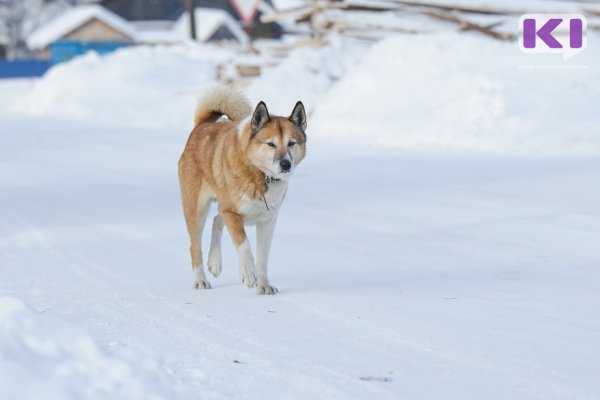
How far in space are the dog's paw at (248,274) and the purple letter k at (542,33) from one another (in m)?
13.0

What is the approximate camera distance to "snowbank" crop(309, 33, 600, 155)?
51.1ft

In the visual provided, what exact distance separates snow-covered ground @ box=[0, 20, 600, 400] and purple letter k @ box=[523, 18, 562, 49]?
1.84 ft

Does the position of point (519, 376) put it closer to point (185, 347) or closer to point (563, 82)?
point (185, 347)

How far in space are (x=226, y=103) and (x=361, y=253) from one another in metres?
1.71

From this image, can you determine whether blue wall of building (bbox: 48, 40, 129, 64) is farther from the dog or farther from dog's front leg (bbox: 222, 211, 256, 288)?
dog's front leg (bbox: 222, 211, 256, 288)

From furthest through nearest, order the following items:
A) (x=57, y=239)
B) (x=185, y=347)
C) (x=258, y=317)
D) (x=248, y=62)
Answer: (x=248, y=62)
(x=57, y=239)
(x=258, y=317)
(x=185, y=347)

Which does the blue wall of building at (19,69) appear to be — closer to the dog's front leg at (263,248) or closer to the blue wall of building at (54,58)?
the blue wall of building at (54,58)

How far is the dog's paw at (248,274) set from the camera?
684 centimetres

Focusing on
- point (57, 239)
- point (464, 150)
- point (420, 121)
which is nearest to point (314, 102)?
point (420, 121)

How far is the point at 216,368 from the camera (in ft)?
16.1

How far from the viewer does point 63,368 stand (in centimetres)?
424

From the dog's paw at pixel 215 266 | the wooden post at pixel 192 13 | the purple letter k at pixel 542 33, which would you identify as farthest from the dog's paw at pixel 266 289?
the wooden post at pixel 192 13

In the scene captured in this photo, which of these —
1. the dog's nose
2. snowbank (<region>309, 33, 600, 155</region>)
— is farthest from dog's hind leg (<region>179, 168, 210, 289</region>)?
snowbank (<region>309, 33, 600, 155</region>)

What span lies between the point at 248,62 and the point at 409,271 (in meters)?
18.2
